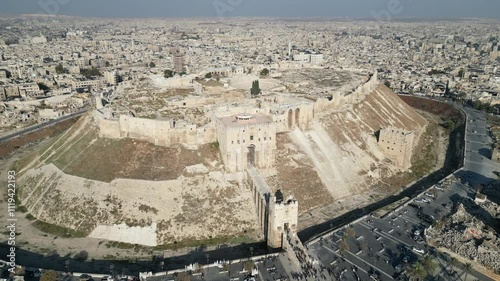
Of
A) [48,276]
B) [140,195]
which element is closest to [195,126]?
[140,195]

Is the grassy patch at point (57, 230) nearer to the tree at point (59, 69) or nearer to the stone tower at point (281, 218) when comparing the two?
the stone tower at point (281, 218)

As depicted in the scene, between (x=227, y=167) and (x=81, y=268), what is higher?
(x=227, y=167)

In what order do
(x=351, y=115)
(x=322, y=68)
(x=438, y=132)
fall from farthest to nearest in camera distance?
(x=322, y=68)
(x=438, y=132)
(x=351, y=115)

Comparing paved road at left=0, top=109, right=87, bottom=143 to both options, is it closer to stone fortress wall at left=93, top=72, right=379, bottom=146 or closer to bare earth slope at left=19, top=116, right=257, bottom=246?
stone fortress wall at left=93, top=72, right=379, bottom=146

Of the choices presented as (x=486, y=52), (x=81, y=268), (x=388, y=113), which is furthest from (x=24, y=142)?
(x=486, y=52)

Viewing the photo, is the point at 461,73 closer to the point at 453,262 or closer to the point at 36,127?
the point at 453,262

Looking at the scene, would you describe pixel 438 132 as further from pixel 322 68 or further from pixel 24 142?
pixel 24 142
